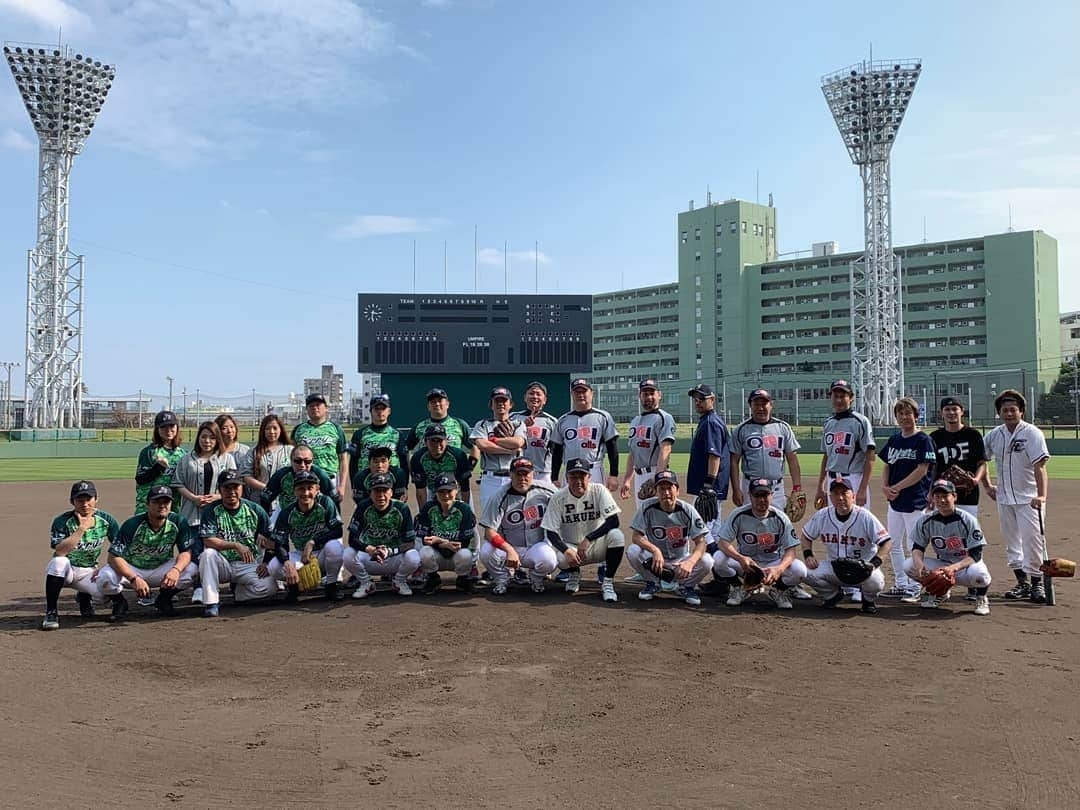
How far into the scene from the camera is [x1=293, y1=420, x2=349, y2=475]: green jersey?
808cm

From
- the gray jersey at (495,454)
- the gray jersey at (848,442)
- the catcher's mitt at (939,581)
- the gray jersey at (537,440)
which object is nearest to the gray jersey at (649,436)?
the gray jersey at (537,440)

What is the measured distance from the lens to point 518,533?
7.91 metres

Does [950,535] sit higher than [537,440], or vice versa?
[537,440]

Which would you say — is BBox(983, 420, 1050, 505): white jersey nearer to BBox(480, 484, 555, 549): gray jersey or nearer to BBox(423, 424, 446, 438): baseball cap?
BBox(480, 484, 555, 549): gray jersey

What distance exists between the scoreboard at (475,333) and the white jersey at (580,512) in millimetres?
26433

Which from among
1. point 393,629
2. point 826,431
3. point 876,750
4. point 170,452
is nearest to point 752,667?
point 876,750

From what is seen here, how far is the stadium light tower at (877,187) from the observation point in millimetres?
50531

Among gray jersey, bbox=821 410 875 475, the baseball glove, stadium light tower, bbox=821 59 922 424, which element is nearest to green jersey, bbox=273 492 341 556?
gray jersey, bbox=821 410 875 475

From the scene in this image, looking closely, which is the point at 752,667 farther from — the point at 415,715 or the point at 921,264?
the point at 921,264

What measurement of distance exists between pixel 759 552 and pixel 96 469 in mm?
28965

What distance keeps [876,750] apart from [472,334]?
102 feet

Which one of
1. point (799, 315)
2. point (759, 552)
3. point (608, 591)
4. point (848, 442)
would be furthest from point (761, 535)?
point (799, 315)

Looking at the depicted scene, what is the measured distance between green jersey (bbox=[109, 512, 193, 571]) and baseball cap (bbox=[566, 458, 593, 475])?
3.42 m

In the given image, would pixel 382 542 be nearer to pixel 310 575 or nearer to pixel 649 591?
pixel 310 575
